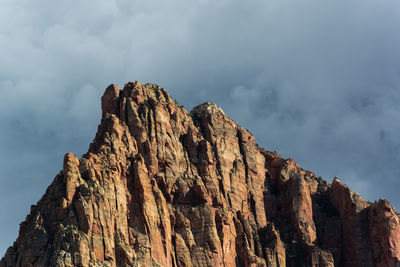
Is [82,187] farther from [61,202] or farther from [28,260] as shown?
[28,260]

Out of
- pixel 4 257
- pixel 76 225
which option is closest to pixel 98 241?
pixel 76 225

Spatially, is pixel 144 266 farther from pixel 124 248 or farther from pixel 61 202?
pixel 61 202

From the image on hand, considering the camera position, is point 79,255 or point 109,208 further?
point 109,208

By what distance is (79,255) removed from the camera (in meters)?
186

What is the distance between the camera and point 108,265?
19050cm

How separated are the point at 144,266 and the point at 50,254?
19.1m

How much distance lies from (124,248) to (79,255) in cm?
1314

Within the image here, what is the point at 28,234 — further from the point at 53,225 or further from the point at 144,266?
the point at 144,266

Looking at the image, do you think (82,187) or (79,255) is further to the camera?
(82,187)

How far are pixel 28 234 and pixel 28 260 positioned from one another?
21.8 feet

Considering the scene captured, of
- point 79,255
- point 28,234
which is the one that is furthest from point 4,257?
point 79,255

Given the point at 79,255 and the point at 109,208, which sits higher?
the point at 109,208

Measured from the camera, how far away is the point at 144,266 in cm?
19850

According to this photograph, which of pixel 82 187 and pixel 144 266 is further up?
pixel 82 187
